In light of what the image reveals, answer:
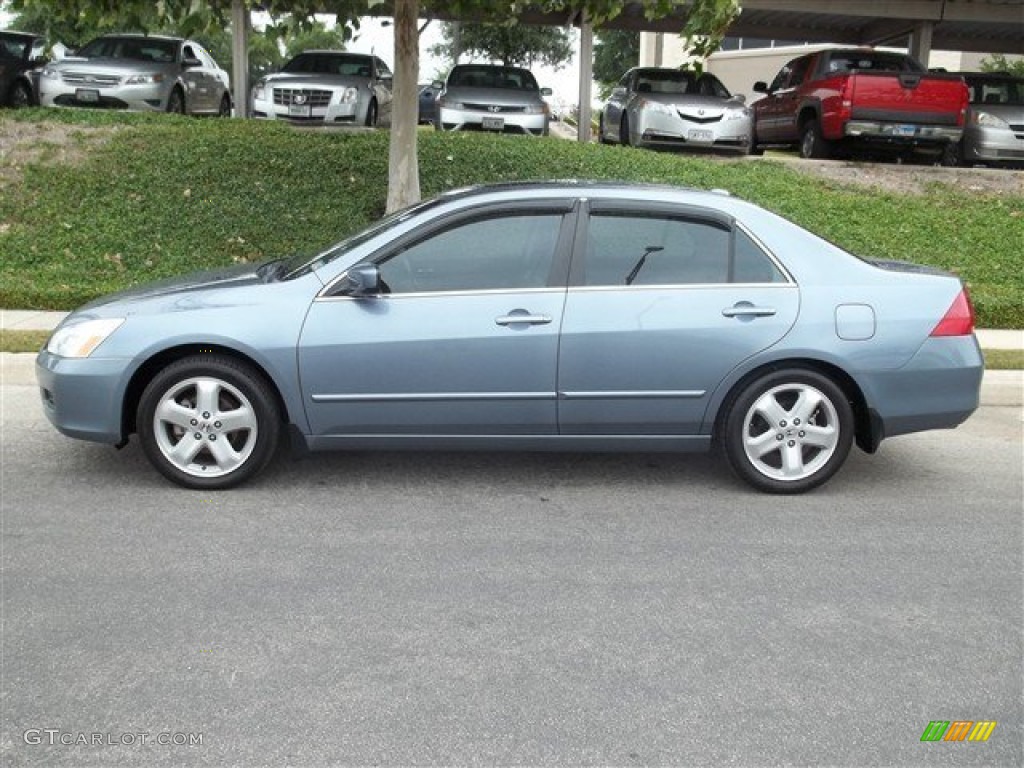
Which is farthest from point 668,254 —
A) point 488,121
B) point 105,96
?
point 105,96

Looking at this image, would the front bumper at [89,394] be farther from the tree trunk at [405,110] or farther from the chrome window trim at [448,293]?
the tree trunk at [405,110]

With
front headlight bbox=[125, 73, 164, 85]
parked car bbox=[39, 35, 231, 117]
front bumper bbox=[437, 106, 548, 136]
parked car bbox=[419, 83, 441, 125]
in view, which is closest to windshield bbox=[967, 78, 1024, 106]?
front bumper bbox=[437, 106, 548, 136]

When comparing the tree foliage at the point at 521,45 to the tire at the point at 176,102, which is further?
the tree foliage at the point at 521,45

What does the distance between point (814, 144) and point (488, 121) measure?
16.6ft

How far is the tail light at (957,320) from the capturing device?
18.2 ft

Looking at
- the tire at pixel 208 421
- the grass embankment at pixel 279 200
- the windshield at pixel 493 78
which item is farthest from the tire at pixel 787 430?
the windshield at pixel 493 78

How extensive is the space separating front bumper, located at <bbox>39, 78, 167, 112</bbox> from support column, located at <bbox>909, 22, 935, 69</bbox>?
14.4 metres

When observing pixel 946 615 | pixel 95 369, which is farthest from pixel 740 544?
pixel 95 369

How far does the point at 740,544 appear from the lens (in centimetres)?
487

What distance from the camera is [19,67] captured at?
55.1 feet

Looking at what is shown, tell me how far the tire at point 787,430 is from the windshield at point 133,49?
48.2 ft

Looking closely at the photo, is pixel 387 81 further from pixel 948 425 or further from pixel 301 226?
pixel 948 425

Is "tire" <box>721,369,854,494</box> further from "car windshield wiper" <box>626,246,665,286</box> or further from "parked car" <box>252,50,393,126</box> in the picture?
"parked car" <box>252,50,393,126</box>

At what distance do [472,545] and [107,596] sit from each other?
151cm
